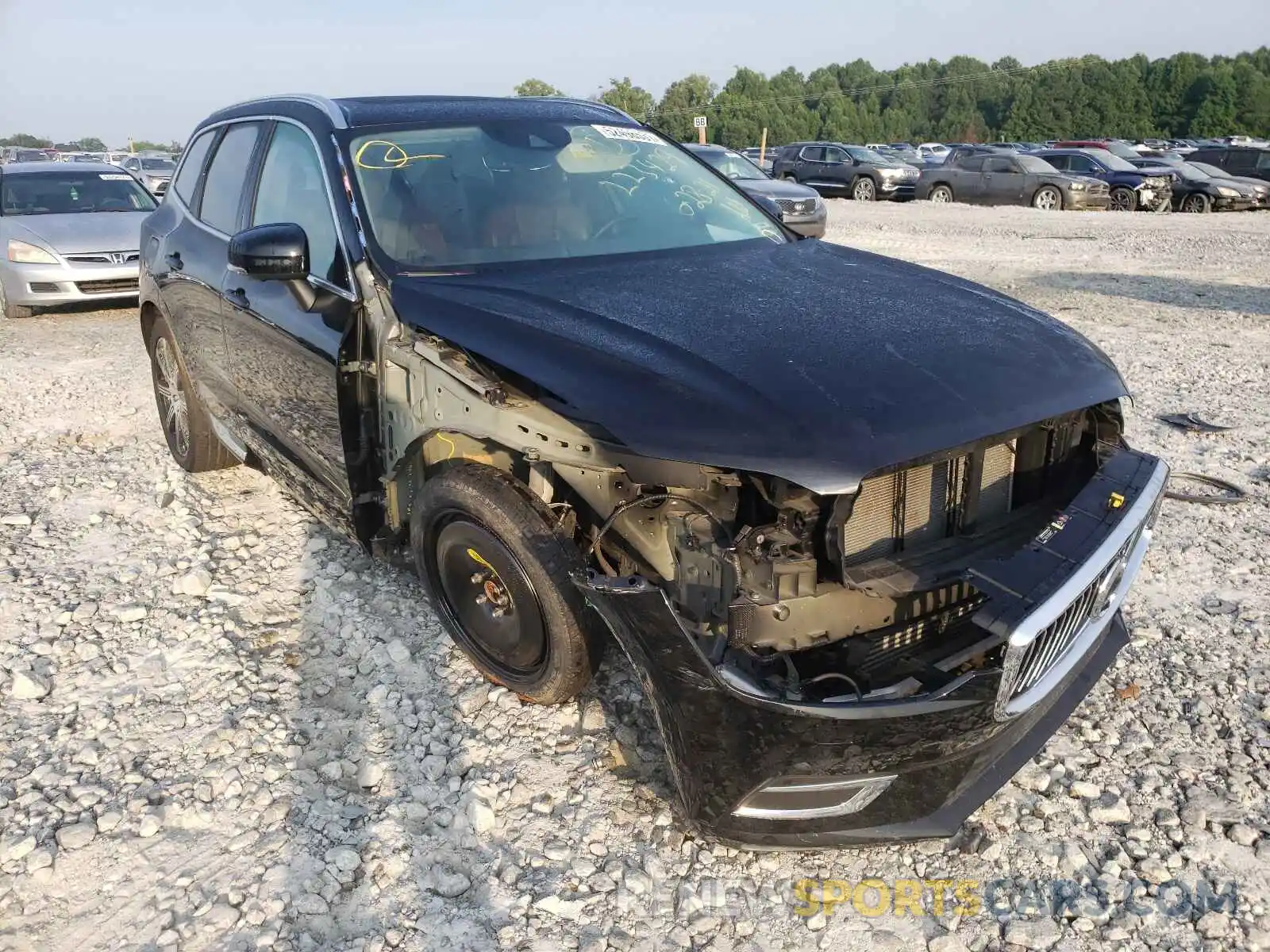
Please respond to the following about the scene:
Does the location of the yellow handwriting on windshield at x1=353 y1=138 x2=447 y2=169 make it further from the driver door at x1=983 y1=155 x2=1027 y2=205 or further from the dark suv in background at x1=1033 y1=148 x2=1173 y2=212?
the dark suv in background at x1=1033 y1=148 x2=1173 y2=212

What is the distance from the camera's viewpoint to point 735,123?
2968 inches

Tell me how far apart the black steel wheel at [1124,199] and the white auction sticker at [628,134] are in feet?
68.0

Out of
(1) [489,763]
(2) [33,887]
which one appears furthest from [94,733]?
(1) [489,763]

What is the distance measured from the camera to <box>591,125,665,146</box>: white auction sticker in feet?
13.5

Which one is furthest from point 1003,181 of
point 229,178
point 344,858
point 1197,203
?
point 344,858

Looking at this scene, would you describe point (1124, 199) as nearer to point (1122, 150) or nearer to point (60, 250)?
point (1122, 150)

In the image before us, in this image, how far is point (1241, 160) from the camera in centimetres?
2438

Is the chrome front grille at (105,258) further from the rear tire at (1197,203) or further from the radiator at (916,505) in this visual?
the rear tire at (1197,203)

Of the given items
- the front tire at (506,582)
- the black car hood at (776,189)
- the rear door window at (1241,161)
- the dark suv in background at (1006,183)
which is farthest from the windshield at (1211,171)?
the front tire at (506,582)

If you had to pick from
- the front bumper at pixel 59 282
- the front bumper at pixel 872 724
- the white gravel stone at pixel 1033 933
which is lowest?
the white gravel stone at pixel 1033 933

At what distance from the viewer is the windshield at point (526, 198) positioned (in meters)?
3.36

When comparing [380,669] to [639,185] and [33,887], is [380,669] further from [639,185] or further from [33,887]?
[639,185]

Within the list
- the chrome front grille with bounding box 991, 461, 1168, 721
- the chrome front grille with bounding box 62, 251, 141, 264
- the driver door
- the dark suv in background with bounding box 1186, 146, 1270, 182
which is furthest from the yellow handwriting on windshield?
the dark suv in background with bounding box 1186, 146, 1270, 182

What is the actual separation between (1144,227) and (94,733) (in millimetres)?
18239
